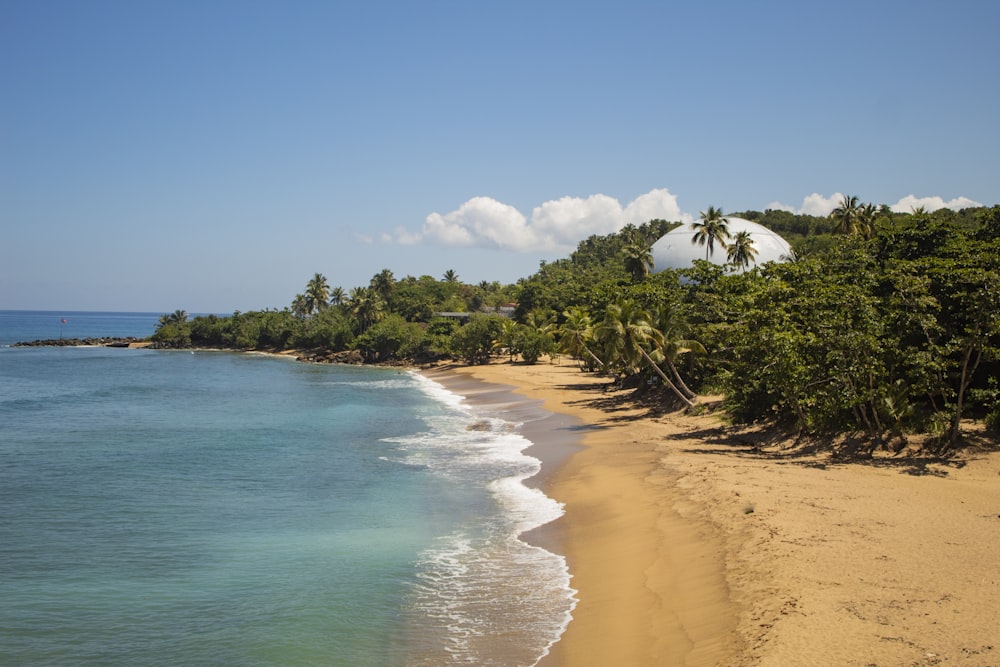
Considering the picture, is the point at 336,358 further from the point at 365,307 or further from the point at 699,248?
the point at 699,248

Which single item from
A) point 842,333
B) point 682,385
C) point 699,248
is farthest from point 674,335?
point 699,248

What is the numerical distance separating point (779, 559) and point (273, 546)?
10274mm

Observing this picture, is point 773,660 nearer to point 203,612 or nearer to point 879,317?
point 203,612

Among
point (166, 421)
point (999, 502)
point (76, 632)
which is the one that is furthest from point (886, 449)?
point (166, 421)

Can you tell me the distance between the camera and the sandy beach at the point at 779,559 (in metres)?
8.75

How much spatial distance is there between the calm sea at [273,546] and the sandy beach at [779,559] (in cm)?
109

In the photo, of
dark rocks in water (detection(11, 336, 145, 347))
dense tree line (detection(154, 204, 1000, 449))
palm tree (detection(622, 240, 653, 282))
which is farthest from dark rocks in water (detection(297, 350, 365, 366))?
dark rocks in water (detection(11, 336, 145, 347))

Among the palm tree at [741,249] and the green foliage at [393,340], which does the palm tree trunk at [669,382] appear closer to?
the palm tree at [741,249]

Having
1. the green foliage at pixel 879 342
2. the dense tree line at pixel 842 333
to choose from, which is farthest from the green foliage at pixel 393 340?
the green foliage at pixel 879 342

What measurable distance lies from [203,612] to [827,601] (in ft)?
31.8


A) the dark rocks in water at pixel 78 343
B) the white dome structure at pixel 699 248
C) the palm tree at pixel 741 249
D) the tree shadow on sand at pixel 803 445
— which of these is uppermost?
the white dome structure at pixel 699 248

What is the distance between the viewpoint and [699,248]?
242ft

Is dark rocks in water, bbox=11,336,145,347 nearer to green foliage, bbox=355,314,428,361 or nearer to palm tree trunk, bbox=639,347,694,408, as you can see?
green foliage, bbox=355,314,428,361

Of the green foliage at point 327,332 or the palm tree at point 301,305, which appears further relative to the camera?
the palm tree at point 301,305
